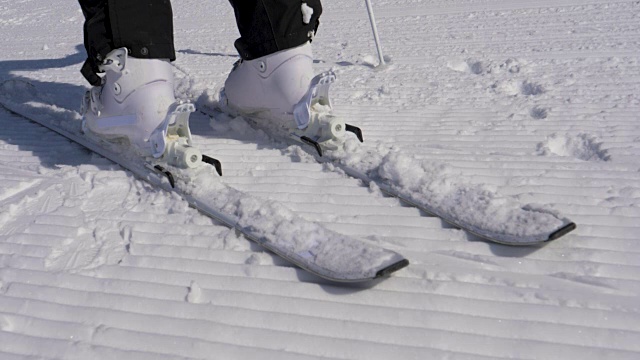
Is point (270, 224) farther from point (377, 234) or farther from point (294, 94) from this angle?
point (294, 94)

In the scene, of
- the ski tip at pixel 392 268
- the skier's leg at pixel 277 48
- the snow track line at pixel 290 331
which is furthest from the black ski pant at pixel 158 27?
the ski tip at pixel 392 268

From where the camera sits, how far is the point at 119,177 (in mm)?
2162

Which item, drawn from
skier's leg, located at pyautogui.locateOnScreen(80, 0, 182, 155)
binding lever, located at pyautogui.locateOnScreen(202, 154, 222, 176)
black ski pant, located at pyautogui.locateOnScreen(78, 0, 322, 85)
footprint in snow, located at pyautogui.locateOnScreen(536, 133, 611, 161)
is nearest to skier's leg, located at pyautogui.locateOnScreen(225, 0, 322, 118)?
black ski pant, located at pyautogui.locateOnScreen(78, 0, 322, 85)

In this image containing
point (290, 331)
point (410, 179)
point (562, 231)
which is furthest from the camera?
point (410, 179)

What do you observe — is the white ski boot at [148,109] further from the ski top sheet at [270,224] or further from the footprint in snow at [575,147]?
the footprint in snow at [575,147]

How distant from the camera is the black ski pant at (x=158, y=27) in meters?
2.06

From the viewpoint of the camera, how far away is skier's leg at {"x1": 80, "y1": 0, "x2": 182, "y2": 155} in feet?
6.77

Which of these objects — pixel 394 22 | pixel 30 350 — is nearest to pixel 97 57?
pixel 30 350

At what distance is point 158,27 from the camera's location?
2.11 m

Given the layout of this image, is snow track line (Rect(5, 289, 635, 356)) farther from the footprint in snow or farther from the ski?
the footprint in snow

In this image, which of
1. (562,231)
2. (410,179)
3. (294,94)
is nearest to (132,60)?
(294,94)

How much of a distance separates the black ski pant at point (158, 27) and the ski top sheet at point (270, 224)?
0.41 meters

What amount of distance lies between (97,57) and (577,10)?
318cm

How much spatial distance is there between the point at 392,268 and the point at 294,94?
107cm
